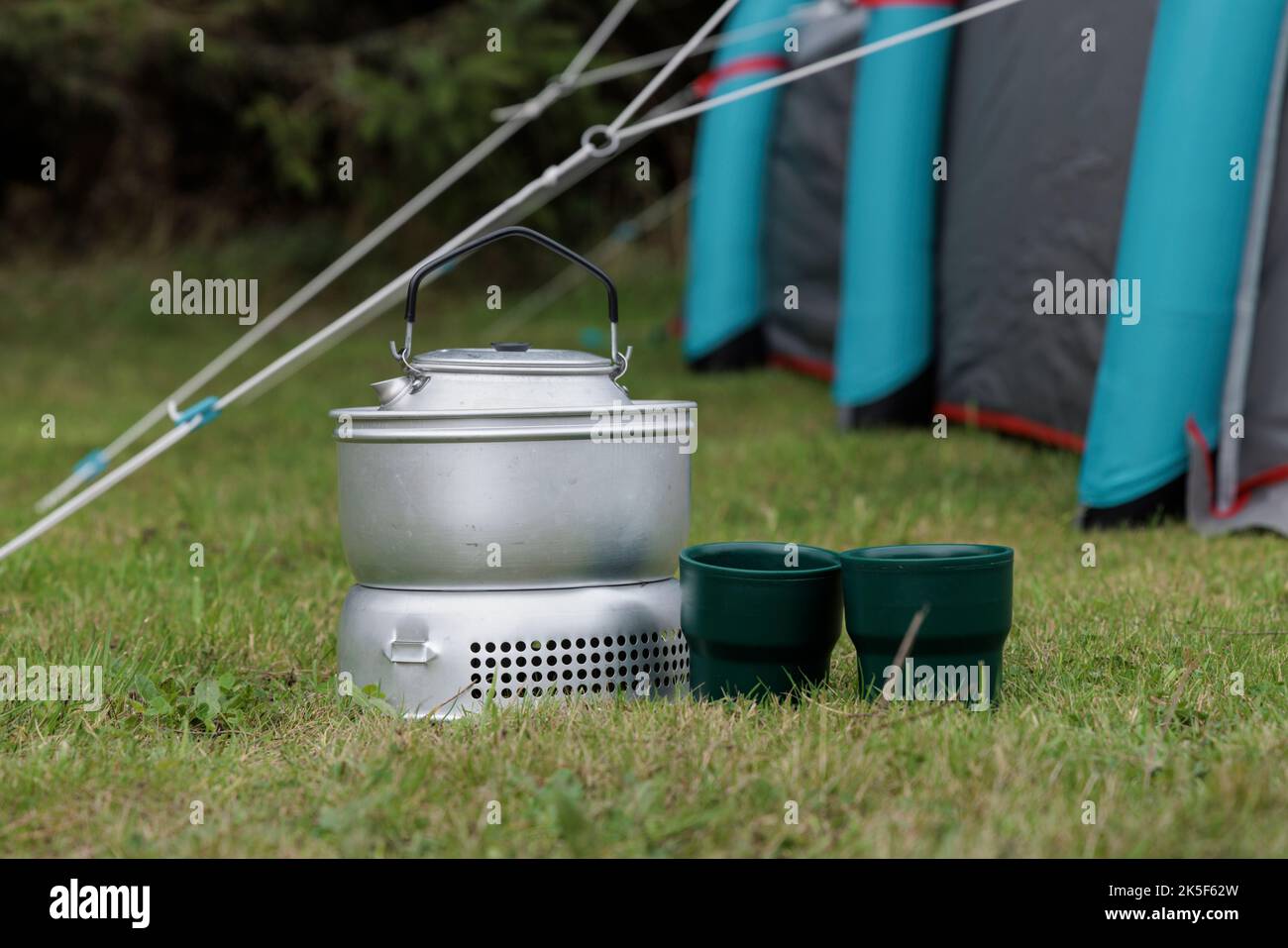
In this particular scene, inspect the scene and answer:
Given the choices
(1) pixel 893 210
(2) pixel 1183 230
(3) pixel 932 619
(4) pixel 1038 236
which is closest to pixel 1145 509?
(2) pixel 1183 230

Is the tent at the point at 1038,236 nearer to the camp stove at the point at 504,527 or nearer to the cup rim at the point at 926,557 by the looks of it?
the cup rim at the point at 926,557

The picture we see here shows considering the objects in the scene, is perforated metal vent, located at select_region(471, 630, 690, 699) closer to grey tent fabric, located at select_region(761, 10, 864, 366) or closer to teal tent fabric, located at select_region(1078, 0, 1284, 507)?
teal tent fabric, located at select_region(1078, 0, 1284, 507)

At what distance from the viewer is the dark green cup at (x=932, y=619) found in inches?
75.0

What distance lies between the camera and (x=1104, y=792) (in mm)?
1622

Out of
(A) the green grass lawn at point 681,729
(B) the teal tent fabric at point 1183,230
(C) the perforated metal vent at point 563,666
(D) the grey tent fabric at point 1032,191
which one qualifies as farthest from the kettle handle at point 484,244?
(D) the grey tent fabric at point 1032,191

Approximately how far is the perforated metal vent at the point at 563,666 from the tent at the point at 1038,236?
169 centimetres

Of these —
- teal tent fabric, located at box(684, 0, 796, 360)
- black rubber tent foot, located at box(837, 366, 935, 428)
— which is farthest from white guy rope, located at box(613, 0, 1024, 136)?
teal tent fabric, located at box(684, 0, 796, 360)

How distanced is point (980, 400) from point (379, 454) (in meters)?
3.23

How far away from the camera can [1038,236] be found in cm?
444

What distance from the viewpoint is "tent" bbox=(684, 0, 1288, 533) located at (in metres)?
3.31

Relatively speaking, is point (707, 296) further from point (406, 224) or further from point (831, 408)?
point (406, 224)

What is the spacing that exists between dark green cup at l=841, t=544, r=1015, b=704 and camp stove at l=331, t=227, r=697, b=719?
12.5 inches

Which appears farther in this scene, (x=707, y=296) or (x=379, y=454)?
(x=707, y=296)
